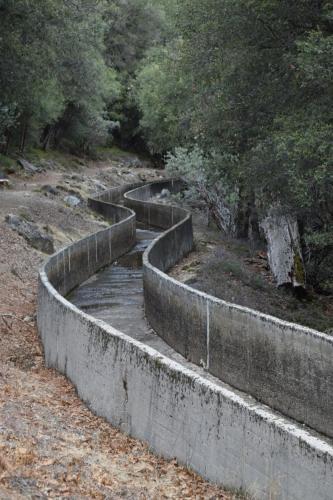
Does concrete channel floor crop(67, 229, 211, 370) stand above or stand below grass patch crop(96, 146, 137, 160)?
above

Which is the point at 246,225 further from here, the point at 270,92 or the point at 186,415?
the point at 186,415

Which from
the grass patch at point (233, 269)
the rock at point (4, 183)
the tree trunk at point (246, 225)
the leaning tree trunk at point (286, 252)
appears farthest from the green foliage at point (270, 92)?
the rock at point (4, 183)

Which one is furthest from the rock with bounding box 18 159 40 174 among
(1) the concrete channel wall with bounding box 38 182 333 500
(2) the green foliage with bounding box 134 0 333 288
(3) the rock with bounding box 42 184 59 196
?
(1) the concrete channel wall with bounding box 38 182 333 500

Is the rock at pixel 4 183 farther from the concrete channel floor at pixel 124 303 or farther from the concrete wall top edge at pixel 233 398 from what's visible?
the concrete wall top edge at pixel 233 398

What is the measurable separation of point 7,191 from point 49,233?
940 cm

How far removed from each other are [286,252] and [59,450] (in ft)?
46.6

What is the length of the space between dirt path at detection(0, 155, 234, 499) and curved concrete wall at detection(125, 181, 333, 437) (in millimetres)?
3122

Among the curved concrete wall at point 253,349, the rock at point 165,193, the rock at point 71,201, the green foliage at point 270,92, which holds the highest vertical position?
the green foliage at point 270,92

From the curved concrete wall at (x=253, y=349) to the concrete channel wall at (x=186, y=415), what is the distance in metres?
1.42

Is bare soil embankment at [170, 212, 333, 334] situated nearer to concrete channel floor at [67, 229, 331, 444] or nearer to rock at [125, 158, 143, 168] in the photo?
concrete channel floor at [67, 229, 331, 444]

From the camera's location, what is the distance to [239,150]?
20000 mm

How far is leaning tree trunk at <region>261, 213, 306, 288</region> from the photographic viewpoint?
66.4 ft

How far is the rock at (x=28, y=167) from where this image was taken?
44.3 m

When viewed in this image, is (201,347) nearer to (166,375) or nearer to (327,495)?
(166,375)
